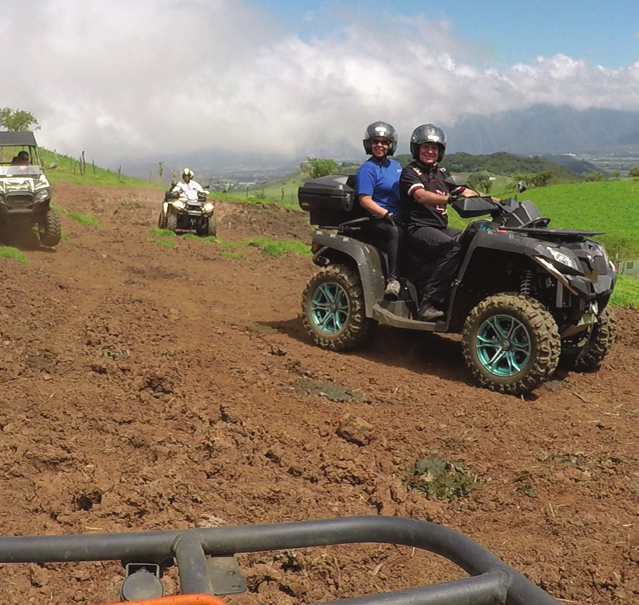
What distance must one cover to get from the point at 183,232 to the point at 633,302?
1085cm

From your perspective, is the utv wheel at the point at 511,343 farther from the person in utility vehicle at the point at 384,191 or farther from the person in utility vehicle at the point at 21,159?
the person in utility vehicle at the point at 21,159

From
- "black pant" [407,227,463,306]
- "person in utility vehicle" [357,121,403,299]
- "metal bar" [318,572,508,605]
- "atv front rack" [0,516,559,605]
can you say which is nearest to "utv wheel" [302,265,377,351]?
"person in utility vehicle" [357,121,403,299]

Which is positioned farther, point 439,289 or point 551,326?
point 439,289

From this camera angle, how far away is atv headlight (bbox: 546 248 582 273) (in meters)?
5.75

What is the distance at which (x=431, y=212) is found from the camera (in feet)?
22.3

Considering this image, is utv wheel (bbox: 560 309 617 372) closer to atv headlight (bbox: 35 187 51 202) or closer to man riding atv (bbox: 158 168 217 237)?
atv headlight (bbox: 35 187 51 202)

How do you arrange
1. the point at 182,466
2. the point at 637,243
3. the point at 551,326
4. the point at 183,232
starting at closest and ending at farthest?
1. the point at 182,466
2. the point at 551,326
3. the point at 183,232
4. the point at 637,243

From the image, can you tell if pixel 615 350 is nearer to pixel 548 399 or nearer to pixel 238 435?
pixel 548 399

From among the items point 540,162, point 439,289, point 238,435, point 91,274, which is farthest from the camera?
point 540,162

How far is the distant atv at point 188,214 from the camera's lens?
1742cm

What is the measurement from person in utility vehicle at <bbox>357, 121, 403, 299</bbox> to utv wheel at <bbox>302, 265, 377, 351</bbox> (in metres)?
0.37

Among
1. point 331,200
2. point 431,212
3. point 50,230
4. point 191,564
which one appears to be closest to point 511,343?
point 431,212

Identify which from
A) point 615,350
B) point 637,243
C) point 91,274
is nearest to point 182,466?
point 615,350

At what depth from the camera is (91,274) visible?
11.2m
